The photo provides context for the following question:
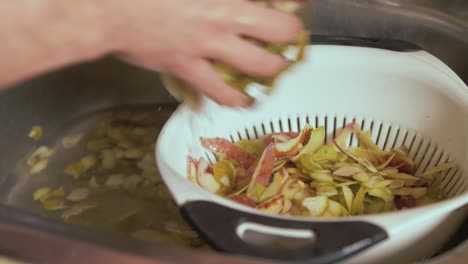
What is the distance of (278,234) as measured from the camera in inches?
20.1

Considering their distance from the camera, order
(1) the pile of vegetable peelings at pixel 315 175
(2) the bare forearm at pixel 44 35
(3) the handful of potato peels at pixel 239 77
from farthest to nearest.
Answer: (1) the pile of vegetable peelings at pixel 315 175
(3) the handful of potato peels at pixel 239 77
(2) the bare forearm at pixel 44 35

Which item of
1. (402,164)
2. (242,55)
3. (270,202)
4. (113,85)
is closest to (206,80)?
(242,55)

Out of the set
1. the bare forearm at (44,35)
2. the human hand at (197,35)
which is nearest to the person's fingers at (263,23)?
the human hand at (197,35)

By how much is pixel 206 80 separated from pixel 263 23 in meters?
0.06

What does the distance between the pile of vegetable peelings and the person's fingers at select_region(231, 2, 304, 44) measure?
181 mm

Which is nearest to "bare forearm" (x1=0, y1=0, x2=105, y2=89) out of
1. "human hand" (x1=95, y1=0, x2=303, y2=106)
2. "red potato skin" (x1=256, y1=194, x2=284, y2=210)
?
"human hand" (x1=95, y1=0, x2=303, y2=106)

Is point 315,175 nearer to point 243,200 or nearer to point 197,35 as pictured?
point 243,200

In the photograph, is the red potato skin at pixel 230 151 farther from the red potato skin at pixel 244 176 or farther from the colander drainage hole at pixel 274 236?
the colander drainage hole at pixel 274 236

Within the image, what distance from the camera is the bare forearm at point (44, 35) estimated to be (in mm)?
426

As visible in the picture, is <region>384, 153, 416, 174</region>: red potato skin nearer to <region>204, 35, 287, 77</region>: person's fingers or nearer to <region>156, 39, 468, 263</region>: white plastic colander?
<region>156, 39, 468, 263</region>: white plastic colander

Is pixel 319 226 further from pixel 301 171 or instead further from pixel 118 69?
pixel 118 69

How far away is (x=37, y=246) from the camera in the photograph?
483 mm

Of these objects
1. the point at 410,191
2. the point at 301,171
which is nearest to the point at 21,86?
the point at 301,171

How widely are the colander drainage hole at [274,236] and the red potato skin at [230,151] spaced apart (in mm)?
195
